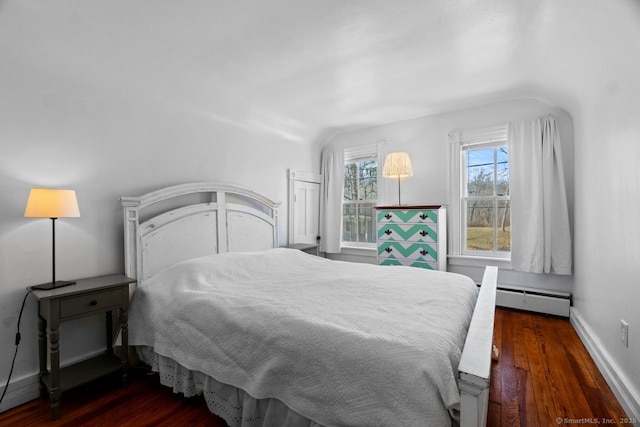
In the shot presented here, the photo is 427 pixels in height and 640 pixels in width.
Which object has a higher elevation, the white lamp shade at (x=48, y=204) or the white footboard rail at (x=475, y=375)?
the white lamp shade at (x=48, y=204)

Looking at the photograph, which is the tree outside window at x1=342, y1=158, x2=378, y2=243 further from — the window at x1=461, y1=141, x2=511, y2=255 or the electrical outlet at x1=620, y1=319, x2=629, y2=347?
the electrical outlet at x1=620, y1=319, x2=629, y2=347

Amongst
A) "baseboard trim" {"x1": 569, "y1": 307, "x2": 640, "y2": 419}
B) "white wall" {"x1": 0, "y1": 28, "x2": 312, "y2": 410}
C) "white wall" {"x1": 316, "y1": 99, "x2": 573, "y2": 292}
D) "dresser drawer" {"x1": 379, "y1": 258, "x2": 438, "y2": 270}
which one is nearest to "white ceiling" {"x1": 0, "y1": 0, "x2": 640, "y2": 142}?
"white wall" {"x1": 0, "y1": 28, "x2": 312, "y2": 410}

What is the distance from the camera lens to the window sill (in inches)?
138

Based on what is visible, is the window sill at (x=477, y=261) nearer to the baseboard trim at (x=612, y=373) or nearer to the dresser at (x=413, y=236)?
the dresser at (x=413, y=236)

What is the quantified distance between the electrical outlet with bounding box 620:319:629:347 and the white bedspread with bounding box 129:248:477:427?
808 millimetres

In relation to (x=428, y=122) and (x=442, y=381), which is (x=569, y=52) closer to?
(x=428, y=122)

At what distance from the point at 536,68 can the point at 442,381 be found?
2839 mm

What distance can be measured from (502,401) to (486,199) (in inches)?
96.5

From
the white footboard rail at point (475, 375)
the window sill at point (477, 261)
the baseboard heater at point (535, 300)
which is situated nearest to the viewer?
the white footboard rail at point (475, 375)

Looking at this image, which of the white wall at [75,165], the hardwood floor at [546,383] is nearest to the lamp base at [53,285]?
the white wall at [75,165]

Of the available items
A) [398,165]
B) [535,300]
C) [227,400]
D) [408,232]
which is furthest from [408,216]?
[227,400]

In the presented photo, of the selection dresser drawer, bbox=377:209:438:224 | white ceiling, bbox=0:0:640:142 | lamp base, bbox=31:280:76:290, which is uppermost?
white ceiling, bbox=0:0:640:142

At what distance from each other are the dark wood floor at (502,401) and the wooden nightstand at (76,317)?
0.41 feet

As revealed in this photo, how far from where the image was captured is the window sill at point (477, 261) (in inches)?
138
